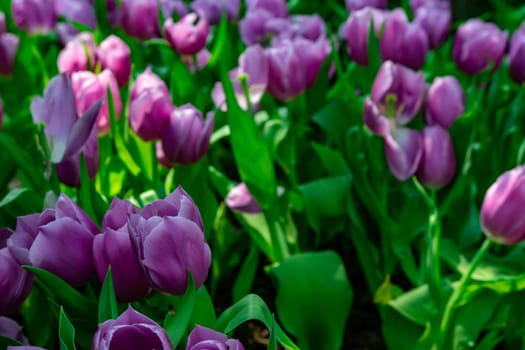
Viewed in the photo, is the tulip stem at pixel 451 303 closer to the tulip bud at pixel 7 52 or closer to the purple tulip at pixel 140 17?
the purple tulip at pixel 140 17

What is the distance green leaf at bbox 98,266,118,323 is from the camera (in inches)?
28.3

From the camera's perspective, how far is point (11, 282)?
0.79m

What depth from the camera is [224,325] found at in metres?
0.81

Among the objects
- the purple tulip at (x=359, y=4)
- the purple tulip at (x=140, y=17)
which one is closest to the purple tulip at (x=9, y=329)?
the purple tulip at (x=140, y=17)

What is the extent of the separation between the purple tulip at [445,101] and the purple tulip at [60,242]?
75 cm

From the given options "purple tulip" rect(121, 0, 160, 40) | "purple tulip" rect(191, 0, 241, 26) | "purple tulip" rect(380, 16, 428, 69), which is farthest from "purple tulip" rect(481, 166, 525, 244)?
"purple tulip" rect(191, 0, 241, 26)

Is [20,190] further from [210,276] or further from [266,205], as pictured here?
[210,276]

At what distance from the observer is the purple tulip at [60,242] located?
0.75m

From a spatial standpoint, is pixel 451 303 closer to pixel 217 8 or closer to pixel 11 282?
pixel 11 282

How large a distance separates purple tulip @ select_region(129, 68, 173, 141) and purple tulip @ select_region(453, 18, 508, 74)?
736 millimetres

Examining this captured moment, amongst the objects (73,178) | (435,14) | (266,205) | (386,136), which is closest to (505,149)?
(435,14)

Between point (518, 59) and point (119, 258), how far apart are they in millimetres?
1116

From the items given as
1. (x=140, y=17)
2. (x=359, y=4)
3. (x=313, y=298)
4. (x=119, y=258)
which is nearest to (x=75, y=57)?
(x=140, y=17)

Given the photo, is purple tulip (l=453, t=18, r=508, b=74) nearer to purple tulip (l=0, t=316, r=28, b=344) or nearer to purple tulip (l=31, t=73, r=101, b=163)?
purple tulip (l=31, t=73, r=101, b=163)
